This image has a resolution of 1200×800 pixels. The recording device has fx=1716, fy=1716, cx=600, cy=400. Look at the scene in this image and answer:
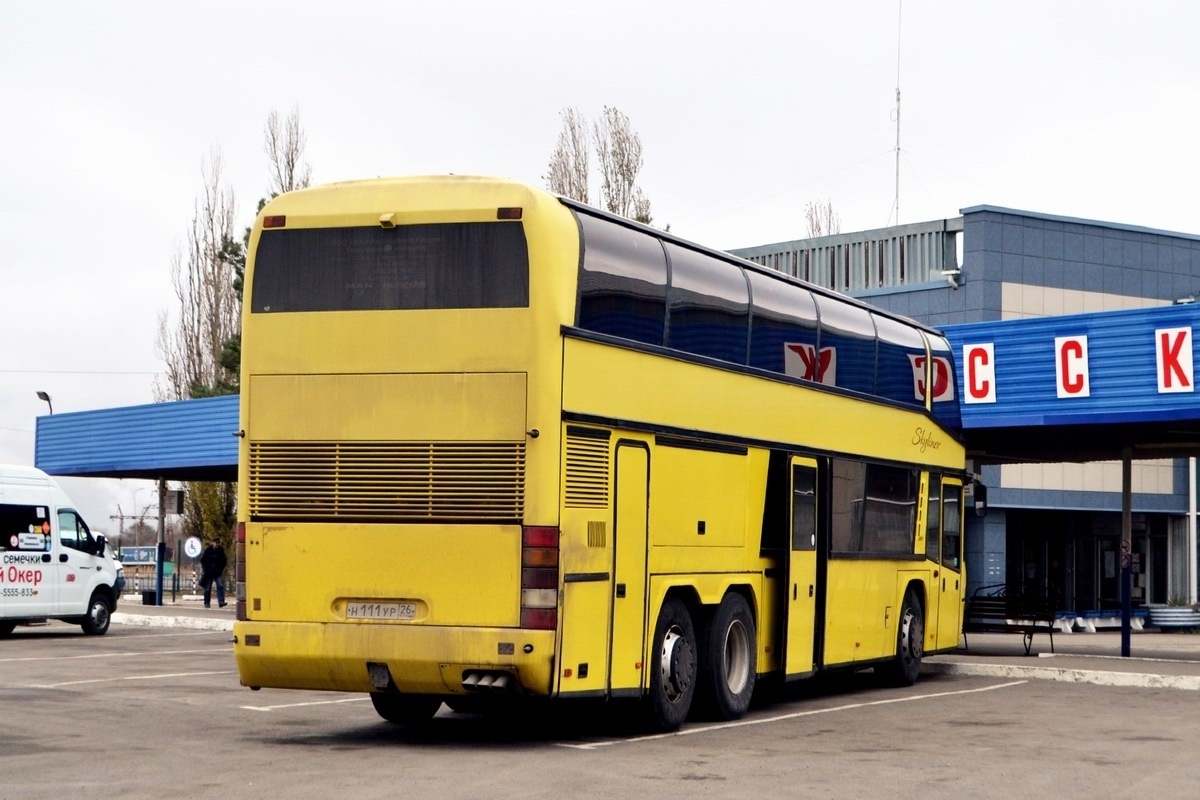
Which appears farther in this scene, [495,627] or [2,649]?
[2,649]

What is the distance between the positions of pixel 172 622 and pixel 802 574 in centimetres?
2022

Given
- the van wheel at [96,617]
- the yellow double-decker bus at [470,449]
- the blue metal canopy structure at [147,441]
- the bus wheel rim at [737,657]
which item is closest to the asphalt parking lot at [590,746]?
the bus wheel rim at [737,657]

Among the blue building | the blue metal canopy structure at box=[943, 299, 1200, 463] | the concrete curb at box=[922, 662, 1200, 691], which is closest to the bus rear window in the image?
the concrete curb at box=[922, 662, 1200, 691]

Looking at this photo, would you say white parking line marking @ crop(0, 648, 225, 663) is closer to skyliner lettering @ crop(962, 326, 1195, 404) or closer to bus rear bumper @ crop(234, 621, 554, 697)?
bus rear bumper @ crop(234, 621, 554, 697)

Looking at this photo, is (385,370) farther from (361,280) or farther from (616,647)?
(616,647)

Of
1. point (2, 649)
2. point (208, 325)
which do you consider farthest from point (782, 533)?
point (208, 325)

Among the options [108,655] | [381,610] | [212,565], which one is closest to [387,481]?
[381,610]

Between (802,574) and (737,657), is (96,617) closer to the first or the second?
(802,574)

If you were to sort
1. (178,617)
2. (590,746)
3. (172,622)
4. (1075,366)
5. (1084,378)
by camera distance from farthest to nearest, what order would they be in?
(178,617) → (172,622) → (1075,366) → (1084,378) → (590,746)

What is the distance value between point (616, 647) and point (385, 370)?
272cm

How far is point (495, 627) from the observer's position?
39.7ft

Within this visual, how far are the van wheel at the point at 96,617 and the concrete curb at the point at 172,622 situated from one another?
2.17m

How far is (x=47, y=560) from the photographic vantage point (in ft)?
95.9

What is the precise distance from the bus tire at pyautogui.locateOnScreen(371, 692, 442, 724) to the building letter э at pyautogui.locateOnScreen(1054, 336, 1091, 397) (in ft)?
43.1
